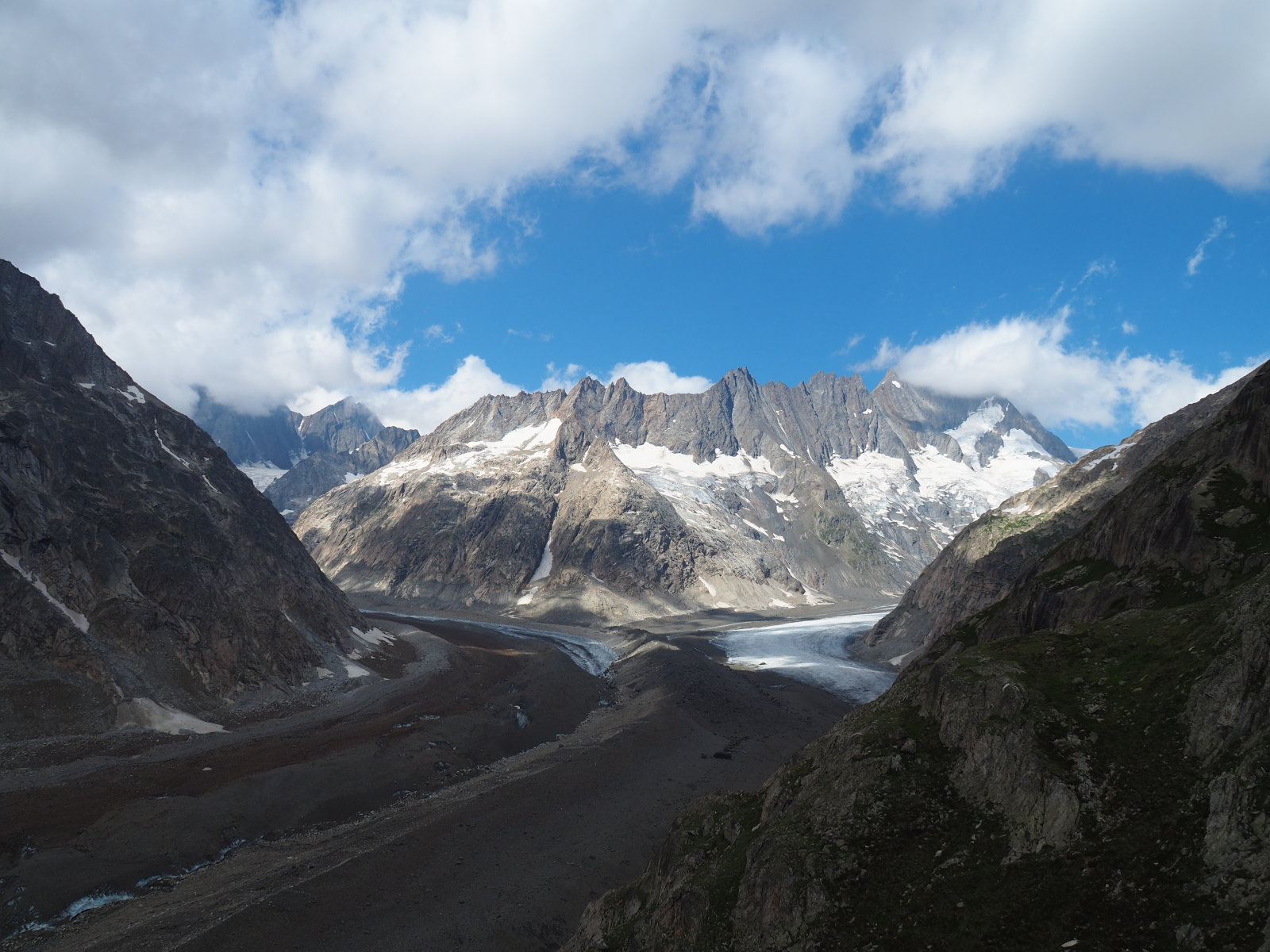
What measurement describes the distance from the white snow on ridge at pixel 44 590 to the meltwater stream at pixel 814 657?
298 ft

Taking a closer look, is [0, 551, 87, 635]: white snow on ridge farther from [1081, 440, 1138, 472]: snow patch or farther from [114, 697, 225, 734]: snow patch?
[1081, 440, 1138, 472]: snow patch

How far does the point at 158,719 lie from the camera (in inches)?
2562

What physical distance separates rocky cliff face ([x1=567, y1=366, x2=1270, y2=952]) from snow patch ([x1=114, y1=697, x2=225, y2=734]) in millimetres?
54790

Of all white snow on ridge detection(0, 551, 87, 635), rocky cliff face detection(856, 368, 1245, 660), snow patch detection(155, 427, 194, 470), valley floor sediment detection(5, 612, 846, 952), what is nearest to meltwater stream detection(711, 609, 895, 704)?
rocky cliff face detection(856, 368, 1245, 660)

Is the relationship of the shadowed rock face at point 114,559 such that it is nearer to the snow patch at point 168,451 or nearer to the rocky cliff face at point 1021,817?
the snow patch at point 168,451

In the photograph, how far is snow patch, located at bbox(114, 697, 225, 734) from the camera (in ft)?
207

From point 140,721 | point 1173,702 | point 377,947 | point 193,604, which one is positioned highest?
point 193,604

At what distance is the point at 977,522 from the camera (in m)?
146

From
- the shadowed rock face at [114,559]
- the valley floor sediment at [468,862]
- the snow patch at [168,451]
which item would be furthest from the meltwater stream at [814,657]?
the snow patch at [168,451]

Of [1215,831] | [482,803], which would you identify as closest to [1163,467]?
[1215,831]

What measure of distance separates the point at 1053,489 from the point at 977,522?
19.3m

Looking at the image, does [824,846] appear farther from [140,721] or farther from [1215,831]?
[140,721]

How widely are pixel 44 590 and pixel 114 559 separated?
31.6ft

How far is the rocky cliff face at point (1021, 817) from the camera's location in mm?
15320
